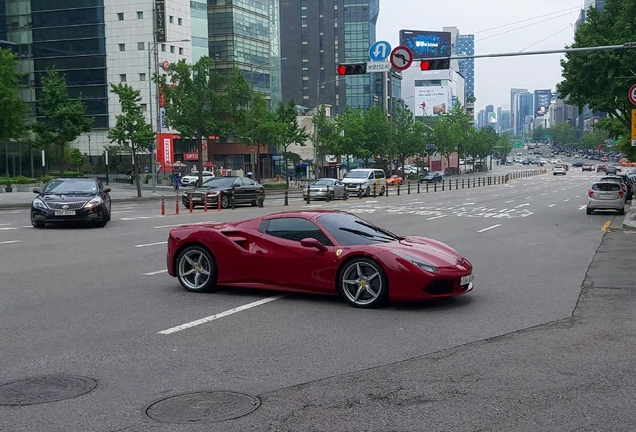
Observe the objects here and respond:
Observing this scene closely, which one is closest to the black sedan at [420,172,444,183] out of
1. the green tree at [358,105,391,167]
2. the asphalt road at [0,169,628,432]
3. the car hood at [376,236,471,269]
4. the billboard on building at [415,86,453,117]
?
the green tree at [358,105,391,167]

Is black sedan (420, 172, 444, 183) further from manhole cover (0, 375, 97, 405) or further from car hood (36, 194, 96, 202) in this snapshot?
manhole cover (0, 375, 97, 405)

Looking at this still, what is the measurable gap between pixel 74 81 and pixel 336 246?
83.0 m

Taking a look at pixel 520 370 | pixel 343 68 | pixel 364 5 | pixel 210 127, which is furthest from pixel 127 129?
pixel 364 5

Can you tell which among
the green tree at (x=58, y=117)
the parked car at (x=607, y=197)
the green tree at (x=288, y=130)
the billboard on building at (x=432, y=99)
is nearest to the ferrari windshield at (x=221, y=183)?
the parked car at (x=607, y=197)

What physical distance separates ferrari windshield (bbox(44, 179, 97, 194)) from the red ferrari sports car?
40.1 feet

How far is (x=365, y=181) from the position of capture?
5056cm

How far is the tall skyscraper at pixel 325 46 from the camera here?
14600 cm

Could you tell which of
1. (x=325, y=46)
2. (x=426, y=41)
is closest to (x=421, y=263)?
(x=325, y=46)

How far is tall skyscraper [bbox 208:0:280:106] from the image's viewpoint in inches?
3553

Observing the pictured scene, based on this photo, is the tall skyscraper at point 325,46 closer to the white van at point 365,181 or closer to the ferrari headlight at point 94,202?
the white van at point 365,181

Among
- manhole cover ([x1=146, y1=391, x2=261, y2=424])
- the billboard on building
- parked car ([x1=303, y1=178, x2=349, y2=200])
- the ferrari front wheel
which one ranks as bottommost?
parked car ([x1=303, y1=178, x2=349, y2=200])

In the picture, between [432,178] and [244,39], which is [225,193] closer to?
[244,39]

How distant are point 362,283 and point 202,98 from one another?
161 feet

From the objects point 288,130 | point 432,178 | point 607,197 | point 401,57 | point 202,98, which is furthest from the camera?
point 432,178
